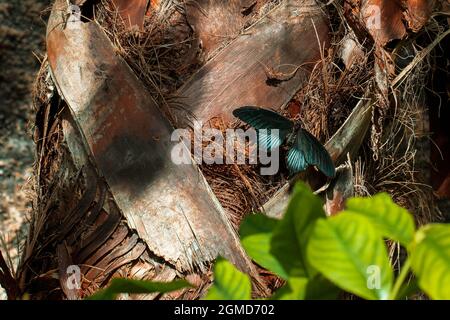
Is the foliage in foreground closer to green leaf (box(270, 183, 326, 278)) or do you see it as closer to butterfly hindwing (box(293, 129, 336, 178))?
green leaf (box(270, 183, 326, 278))

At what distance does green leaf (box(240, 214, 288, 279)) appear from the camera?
22.1 inches

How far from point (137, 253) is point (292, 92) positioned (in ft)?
1.27

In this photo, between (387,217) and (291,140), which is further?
(291,140)

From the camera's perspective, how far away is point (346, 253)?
50 centimetres

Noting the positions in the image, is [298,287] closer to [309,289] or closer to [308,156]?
[309,289]

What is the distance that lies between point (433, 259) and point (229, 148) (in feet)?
2.36

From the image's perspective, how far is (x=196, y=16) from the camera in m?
1.28

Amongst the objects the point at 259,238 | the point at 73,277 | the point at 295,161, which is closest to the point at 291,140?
the point at 295,161

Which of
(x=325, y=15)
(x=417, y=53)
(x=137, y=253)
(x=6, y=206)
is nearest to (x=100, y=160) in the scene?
(x=137, y=253)

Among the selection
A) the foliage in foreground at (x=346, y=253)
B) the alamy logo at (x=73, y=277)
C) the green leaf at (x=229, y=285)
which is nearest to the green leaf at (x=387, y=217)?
the foliage in foreground at (x=346, y=253)

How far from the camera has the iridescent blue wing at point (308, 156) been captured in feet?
3.62
